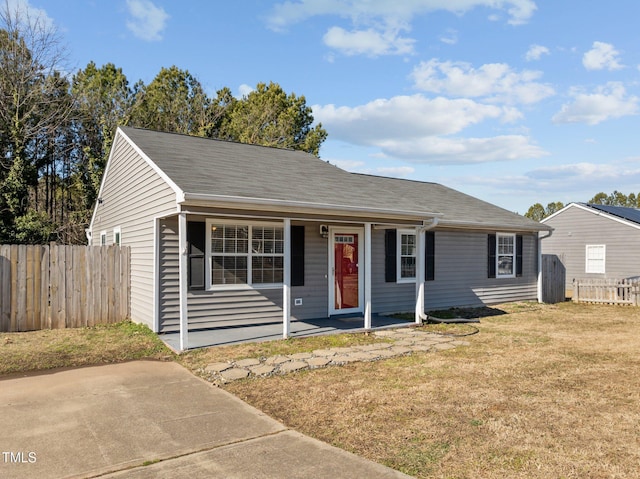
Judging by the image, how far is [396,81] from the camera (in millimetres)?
14211

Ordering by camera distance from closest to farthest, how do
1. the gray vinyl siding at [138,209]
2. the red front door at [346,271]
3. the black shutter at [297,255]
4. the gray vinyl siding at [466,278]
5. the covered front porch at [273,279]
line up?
the covered front porch at [273,279] → the gray vinyl siding at [138,209] → the black shutter at [297,255] → the red front door at [346,271] → the gray vinyl siding at [466,278]

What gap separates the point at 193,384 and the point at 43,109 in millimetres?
18453

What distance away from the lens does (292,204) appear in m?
7.39

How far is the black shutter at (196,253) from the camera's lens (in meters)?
8.05

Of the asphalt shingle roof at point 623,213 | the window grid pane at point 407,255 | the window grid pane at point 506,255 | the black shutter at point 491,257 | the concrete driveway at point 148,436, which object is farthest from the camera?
the asphalt shingle roof at point 623,213

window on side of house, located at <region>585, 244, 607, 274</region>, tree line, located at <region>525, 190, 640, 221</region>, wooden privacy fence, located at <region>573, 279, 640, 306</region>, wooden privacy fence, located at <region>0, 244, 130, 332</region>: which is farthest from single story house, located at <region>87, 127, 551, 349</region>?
tree line, located at <region>525, 190, 640, 221</region>

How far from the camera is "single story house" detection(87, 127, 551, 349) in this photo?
7.63m

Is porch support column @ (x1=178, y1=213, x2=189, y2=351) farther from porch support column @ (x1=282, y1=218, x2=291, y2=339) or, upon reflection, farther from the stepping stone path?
porch support column @ (x1=282, y1=218, x2=291, y2=339)

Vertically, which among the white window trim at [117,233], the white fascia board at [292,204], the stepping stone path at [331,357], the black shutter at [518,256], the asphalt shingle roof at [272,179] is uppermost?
the asphalt shingle roof at [272,179]

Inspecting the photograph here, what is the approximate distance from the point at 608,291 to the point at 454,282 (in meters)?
6.14

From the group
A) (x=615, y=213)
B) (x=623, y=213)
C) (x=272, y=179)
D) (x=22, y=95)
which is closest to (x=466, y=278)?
(x=272, y=179)

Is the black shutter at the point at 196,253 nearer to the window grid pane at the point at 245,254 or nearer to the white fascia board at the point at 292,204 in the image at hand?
the window grid pane at the point at 245,254

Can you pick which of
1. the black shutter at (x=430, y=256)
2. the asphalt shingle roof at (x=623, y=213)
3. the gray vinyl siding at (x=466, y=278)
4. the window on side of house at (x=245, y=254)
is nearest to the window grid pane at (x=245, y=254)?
the window on side of house at (x=245, y=254)

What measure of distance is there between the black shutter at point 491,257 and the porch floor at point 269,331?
456 centimetres
